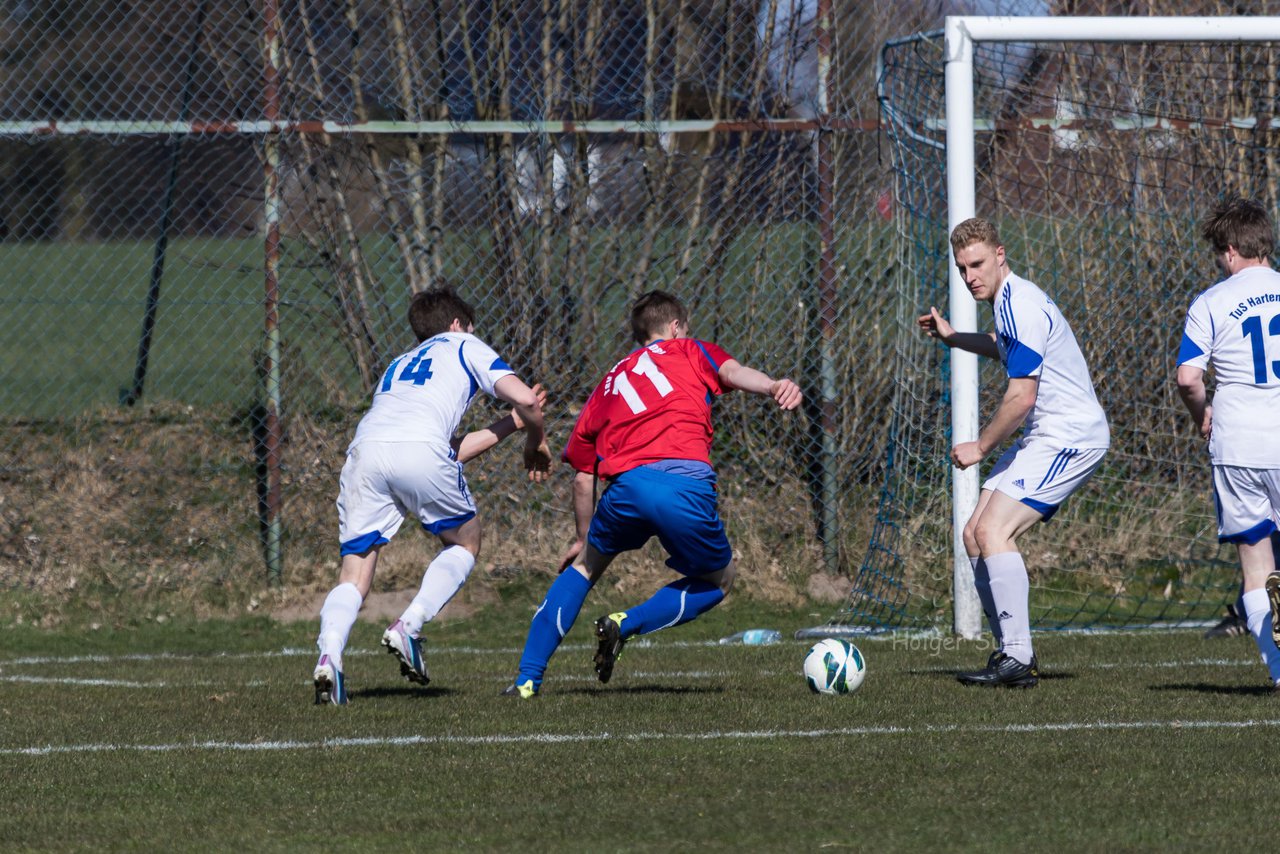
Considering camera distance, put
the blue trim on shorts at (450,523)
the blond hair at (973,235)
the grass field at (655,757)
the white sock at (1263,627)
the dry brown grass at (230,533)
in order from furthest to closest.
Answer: the dry brown grass at (230,533) → the blue trim on shorts at (450,523) → the blond hair at (973,235) → the white sock at (1263,627) → the grass field at (655,757)

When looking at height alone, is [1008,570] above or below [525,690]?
above

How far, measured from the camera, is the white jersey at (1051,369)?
21.3 feet

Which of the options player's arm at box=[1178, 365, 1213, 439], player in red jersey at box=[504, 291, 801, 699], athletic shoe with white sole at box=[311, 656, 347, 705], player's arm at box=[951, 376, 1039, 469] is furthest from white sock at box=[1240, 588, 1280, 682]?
athletic shoe with white sole at box=[311, 656, 347, 705]

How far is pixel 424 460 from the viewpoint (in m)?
6.77

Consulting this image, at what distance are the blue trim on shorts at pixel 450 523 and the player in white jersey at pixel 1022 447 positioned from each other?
211cm

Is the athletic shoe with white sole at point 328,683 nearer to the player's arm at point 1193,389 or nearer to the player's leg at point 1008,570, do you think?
the player's leg at point 1008,570

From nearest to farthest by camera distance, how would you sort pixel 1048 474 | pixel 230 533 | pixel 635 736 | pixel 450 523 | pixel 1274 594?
pixel 635 736 < pixel 1274 594 < pixel 1048 474 < pixel 450 523 < pixel 230 533

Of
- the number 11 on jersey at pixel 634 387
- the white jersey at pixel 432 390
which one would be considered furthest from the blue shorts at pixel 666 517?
the white jersey at pixel 432 390

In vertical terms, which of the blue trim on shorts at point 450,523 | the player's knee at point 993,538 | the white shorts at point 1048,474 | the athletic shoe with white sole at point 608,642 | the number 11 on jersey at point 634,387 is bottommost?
the athletic shoe with white sole at point 608,642

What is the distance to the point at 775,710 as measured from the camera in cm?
611

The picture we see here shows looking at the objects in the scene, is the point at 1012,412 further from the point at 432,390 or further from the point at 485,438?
the point at 432,390

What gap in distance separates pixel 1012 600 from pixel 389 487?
263cm

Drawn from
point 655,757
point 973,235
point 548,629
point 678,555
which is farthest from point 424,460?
point 973,235

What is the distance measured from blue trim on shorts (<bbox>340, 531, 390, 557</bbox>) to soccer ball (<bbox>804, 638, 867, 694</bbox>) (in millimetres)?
1894
